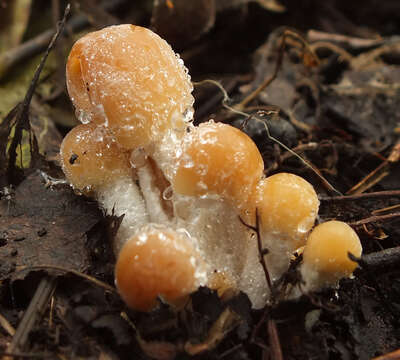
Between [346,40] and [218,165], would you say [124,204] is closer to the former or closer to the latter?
[218,165]

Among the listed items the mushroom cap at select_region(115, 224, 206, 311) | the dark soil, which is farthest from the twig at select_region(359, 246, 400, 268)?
the mushroom cap at select_region(115, 224, 206, 311)

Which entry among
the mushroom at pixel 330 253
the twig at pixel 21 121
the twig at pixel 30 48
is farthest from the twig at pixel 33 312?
the twig at pixel 30 48

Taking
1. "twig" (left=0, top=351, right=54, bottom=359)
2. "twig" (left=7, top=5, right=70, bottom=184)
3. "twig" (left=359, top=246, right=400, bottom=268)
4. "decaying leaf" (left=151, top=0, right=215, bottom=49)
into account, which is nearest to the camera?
"twig" (left=0, top=351, right=54, bottom=359)

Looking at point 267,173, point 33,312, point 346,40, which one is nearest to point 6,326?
point 33,312

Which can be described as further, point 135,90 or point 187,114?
point 187,114

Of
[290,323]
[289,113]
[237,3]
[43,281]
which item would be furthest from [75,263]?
[237,3]

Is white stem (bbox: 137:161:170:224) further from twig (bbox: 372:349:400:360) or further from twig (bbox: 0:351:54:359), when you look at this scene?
twig (bbox: 372:349:400:360)
